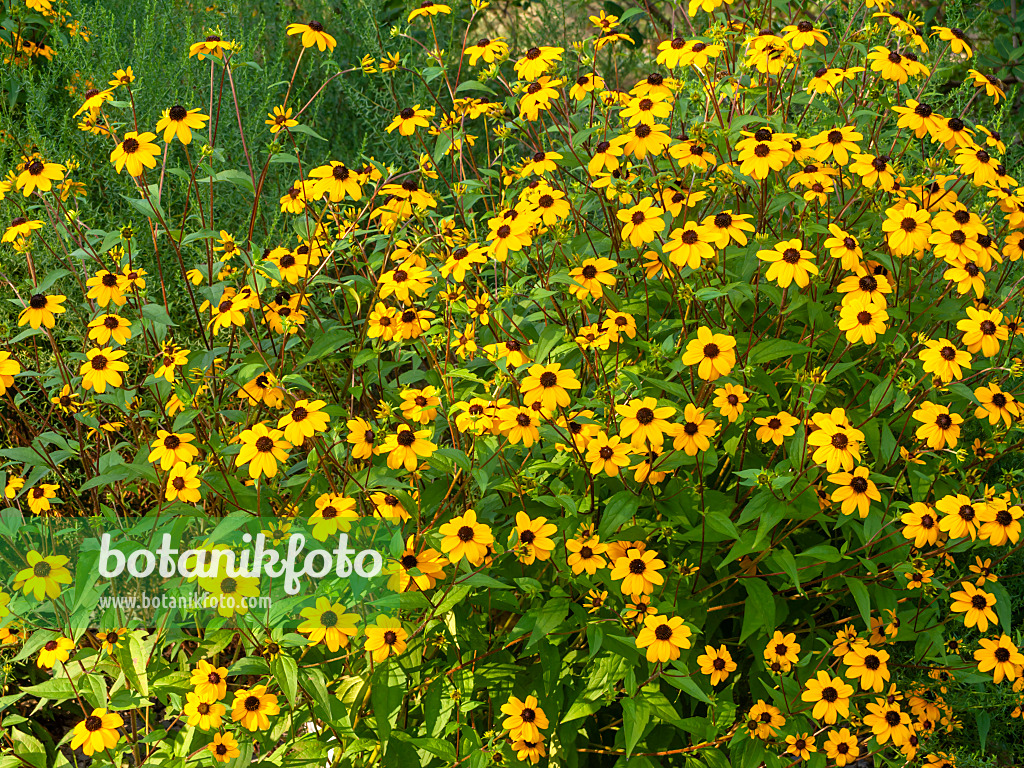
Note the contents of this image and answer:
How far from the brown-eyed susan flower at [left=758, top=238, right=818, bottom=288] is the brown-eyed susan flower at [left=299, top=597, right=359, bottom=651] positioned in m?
1.24

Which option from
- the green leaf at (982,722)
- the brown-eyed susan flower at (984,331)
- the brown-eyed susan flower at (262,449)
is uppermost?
the brown-eyed susan flower at (984,331)

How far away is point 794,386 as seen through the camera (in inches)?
90.4

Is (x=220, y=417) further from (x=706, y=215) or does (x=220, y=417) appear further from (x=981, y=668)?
(x=981, y=668)

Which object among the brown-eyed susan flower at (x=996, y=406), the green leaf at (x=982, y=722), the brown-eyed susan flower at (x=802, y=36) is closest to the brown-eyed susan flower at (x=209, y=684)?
the brown-eyed susan flower at (x=996, y=406)

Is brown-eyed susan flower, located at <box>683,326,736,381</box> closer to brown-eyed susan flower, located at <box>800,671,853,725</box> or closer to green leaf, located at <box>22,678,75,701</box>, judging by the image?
brown-eyed susan flower, located at <box>800,671,853,725</box>

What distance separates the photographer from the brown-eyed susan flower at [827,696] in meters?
1.99

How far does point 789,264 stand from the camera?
2041mm

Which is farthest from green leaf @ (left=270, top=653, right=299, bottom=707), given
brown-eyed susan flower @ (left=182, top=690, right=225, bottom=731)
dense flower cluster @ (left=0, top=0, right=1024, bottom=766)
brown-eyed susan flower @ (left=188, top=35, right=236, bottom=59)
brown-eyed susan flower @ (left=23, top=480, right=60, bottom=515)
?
brown-eyed susan flower @ (left=188, top=35, right=236, bottom=59)

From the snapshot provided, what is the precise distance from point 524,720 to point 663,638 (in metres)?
0.36

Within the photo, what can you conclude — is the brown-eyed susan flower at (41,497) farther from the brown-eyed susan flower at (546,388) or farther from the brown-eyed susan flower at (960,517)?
A: the brown-eyed susan flower at (960,517)

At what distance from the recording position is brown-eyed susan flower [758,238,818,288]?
202 centimetres

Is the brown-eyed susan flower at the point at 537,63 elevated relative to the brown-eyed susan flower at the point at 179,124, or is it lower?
elevated

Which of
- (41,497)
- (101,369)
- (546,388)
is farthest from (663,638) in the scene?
(41,497)

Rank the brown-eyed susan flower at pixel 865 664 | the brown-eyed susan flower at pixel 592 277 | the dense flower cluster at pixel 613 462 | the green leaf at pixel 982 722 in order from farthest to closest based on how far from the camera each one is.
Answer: the green leaf at pixel 982 722, the brown-eyed susan flower at pixel 592 277, the brown-eyed susan flower at pixel 865 664, the dense flower cluster at pixel 613 462
